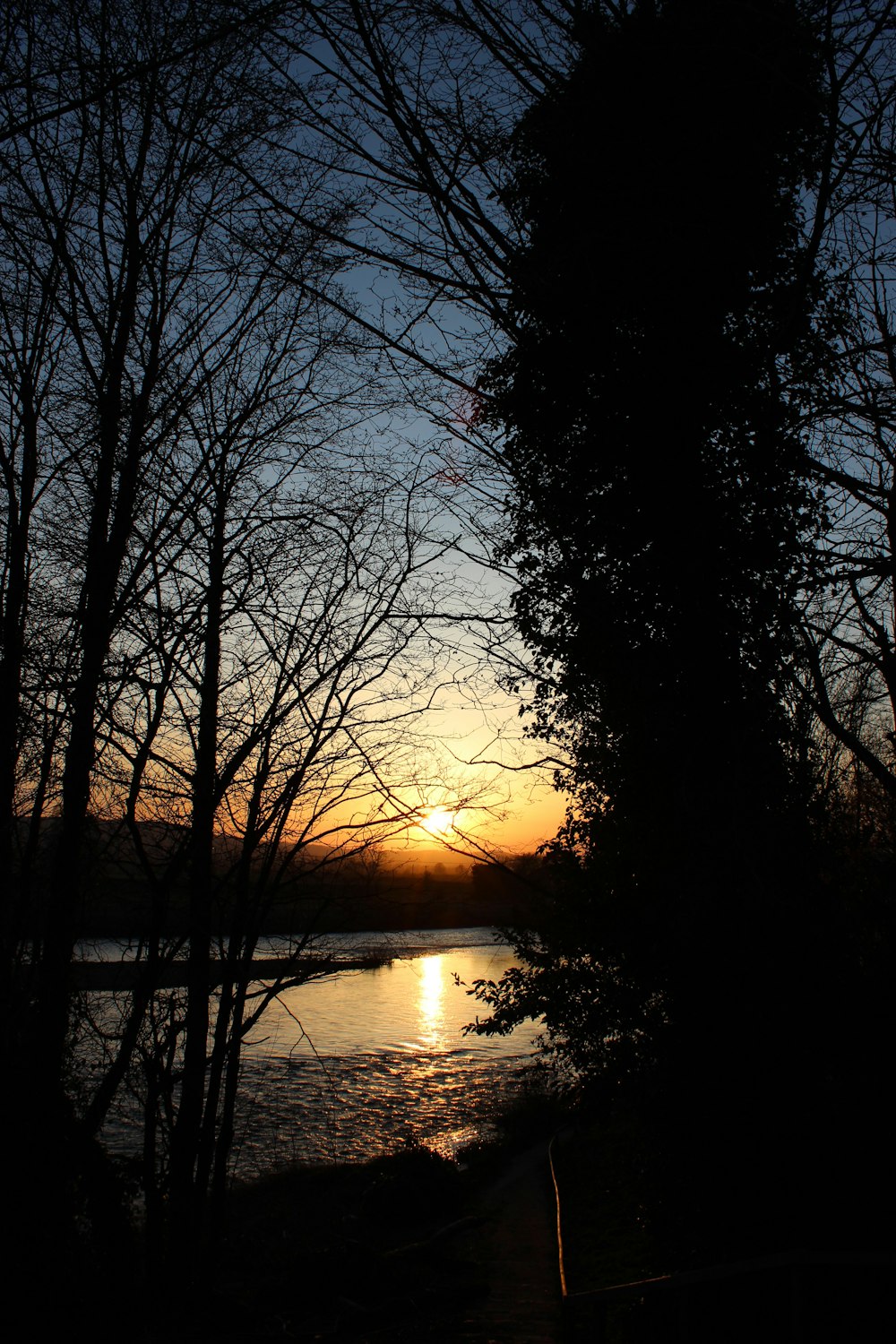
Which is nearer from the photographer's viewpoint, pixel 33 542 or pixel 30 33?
pixel 30 33

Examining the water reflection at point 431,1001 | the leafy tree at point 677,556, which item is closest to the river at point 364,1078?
the water reflection at point 431,1001

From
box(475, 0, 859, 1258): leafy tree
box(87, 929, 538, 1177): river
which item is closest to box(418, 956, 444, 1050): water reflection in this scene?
box(87, 929, 538, 1177): river

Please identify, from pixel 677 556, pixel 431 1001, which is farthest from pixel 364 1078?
pixel 677 556

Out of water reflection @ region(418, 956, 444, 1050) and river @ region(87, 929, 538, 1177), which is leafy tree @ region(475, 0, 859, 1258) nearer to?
river @ region(87, 929, 538, 1177)

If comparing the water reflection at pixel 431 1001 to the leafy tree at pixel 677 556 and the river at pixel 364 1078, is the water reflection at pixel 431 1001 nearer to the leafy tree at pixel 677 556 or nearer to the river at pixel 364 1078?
the river at pixel 364 1078

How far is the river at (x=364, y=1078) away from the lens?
60.8 ft

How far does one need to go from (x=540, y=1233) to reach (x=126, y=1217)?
7.37 meters

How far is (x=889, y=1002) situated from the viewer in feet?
17.4

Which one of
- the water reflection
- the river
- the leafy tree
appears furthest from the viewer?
the water reflection

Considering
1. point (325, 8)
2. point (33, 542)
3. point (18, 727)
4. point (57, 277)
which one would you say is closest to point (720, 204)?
point (325, 8)

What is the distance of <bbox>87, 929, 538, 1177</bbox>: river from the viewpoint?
1853 centimetres

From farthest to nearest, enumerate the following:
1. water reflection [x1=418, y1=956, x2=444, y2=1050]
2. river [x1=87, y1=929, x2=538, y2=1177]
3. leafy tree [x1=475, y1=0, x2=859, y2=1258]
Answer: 1. water reflection [x1=418, y1=956, x2=444, y2=1050]
2. river [x1=87, y1=929, x2=538, y2=1177]
3. leafy tree [x1=475, y1=0, x2=859, y2=1258]

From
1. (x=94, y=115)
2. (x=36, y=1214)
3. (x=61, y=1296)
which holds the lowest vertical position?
(x=61, y=1296)

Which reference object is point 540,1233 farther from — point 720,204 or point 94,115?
point 94,115
